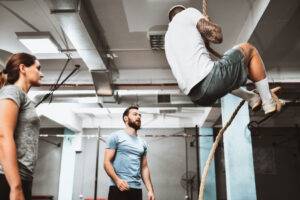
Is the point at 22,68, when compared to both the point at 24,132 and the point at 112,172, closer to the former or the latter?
the point at 24,132

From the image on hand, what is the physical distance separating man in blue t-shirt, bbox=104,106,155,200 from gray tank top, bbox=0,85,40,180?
150cm

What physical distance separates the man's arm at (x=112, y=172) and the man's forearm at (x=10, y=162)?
162 centimetres

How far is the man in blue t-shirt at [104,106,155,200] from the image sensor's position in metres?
2.89

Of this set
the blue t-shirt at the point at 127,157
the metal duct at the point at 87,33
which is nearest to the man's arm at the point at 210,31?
the blue t-shirt at the point at 127,157

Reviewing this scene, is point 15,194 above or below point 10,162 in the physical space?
below

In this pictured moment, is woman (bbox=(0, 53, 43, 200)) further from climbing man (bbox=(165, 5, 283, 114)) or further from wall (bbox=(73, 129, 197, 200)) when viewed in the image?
wall (bbox=(73, 129, 197, 200))

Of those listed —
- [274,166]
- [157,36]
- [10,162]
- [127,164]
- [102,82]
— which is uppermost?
[157,36]

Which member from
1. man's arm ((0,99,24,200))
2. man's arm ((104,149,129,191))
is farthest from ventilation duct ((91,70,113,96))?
man's arm ((0,99,24,200))

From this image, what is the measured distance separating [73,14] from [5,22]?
166 cm

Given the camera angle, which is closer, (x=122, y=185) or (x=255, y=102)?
(x=255, y=102)

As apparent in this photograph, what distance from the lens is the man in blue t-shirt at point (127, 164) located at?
9.50ft

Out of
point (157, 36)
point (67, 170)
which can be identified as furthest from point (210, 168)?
point (157, 36)

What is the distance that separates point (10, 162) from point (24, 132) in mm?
199

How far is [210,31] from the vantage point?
6.51 feet
